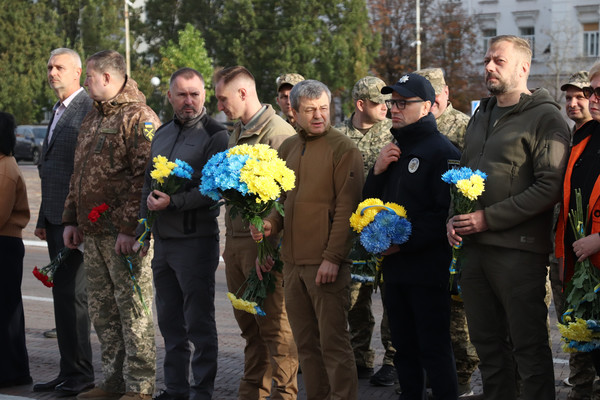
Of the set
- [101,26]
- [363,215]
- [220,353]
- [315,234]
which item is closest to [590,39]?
[101,26]

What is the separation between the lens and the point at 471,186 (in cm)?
520

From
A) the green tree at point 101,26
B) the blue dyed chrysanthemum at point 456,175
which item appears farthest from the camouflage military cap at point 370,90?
the green tree at point 101,26

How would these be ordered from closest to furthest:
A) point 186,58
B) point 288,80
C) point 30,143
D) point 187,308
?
point 187,308 < point 288,80 < point 30,143 < point 186,58

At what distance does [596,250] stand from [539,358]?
864 millimetres

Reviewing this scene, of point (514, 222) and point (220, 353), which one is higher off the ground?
point (514, 222)

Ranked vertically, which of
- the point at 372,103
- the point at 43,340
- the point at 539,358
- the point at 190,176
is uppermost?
the point at 372,103

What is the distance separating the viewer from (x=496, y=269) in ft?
18.0

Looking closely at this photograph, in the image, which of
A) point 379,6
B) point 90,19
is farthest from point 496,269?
point 90,19

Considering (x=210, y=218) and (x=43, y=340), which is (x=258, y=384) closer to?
(x=210, y=218)

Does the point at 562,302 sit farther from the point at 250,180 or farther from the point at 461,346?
the point at 250,180

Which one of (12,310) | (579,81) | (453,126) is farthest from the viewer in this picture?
(12,310)

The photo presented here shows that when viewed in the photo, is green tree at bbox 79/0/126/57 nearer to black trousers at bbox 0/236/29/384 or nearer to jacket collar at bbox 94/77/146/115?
black trousers at bbox 0/236/29/384

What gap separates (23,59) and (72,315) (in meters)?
53.5

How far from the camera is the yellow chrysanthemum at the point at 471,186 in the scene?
5180 millimetres
